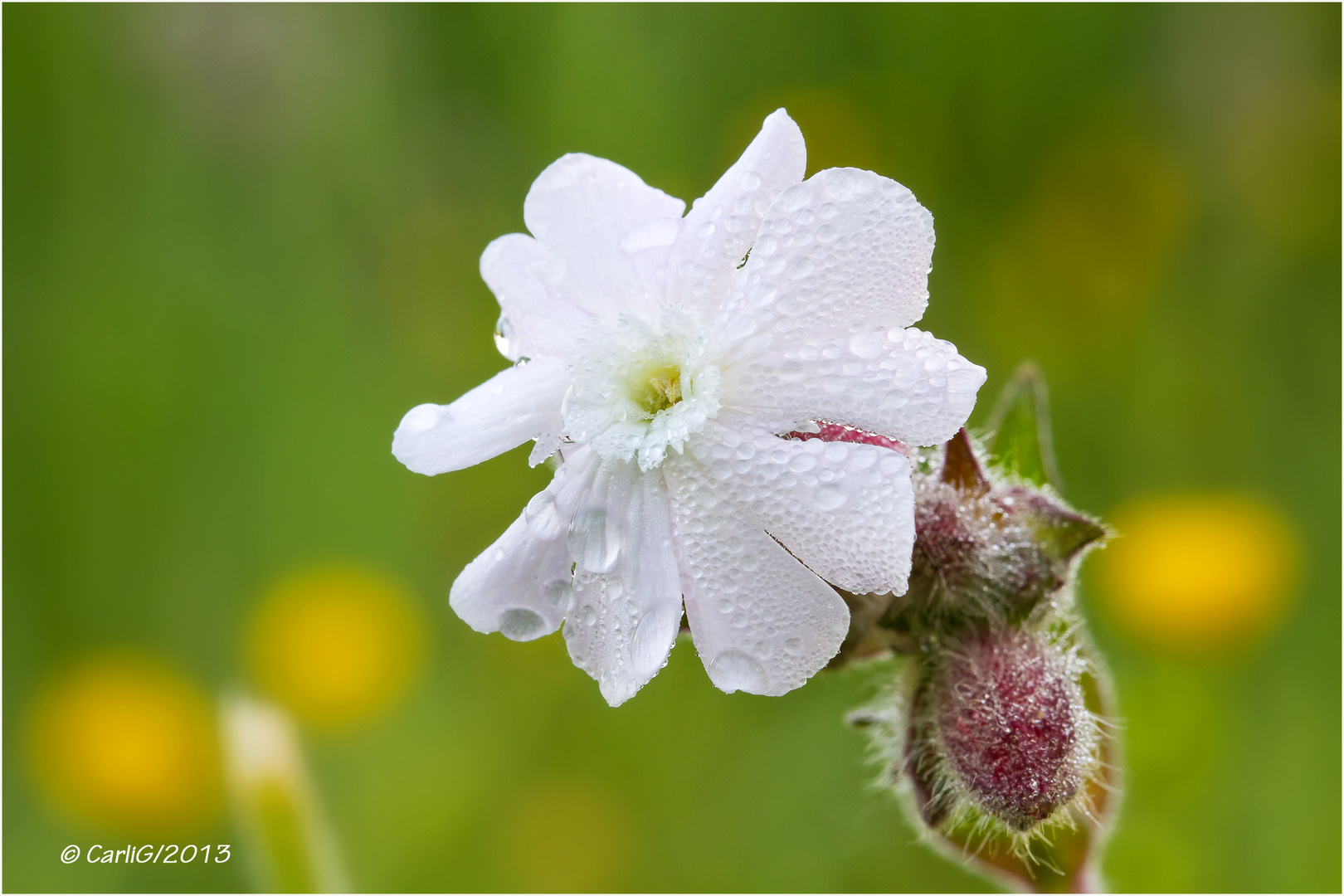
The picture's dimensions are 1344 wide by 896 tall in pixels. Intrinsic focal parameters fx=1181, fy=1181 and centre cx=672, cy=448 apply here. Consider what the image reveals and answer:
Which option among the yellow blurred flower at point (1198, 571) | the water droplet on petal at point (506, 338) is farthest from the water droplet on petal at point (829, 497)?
the yellow blurred flower at point (1198, 571)

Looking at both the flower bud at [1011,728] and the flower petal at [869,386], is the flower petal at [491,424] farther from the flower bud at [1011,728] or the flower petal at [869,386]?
the flower bud at [1011,728]

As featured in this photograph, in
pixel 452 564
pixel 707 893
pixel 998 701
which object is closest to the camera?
pixel 998 701

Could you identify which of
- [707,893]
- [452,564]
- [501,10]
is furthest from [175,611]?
[501,10]

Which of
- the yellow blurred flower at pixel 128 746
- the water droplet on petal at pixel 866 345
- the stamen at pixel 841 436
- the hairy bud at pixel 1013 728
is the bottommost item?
the yellow blurred flower at pixel 128 746

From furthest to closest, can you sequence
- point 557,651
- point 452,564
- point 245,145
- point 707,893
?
1. point 245,145
2. point 452,564
3. point 557,651
4. point 707,893

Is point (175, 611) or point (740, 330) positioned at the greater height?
point (740, 330)

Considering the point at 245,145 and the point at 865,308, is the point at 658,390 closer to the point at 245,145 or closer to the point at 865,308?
the point at 865,308
